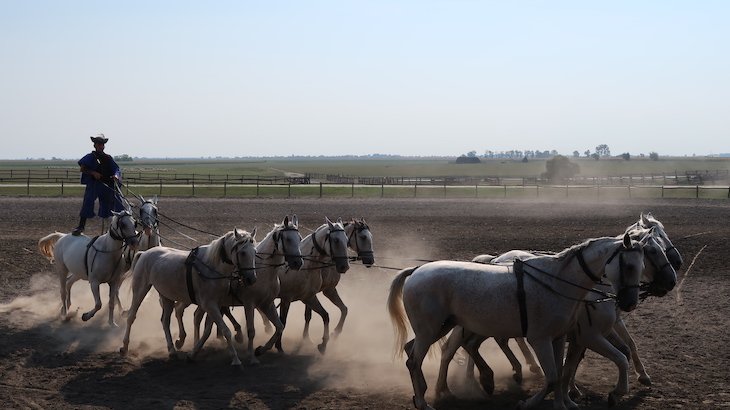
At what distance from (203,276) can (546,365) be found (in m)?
5.02

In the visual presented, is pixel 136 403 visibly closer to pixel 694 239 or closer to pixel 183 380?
pixel 183 380

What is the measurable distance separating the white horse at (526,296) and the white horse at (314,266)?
9.05 feet

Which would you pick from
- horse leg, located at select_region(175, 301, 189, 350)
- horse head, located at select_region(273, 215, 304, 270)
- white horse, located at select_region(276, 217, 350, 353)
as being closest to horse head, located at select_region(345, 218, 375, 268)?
white horse, located at select_region(276, 217, 350, 353)

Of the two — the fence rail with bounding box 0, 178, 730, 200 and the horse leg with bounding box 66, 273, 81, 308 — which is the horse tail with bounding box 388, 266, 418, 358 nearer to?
the horse leg with bounding box 66, 273, 81, 308

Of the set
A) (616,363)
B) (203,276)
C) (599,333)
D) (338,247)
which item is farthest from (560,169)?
(616,363)

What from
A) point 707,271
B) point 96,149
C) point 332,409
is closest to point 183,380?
point 332,409

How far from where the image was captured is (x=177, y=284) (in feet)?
39.1

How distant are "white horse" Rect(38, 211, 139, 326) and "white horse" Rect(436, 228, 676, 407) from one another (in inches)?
232

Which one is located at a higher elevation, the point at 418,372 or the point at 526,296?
the point at 526,296

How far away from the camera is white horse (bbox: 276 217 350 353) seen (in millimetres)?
12133

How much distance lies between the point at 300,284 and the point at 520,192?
4456cm

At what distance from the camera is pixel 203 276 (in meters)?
11.5

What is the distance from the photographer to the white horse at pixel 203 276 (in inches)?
439

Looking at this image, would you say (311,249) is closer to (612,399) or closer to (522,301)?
(522,301)
